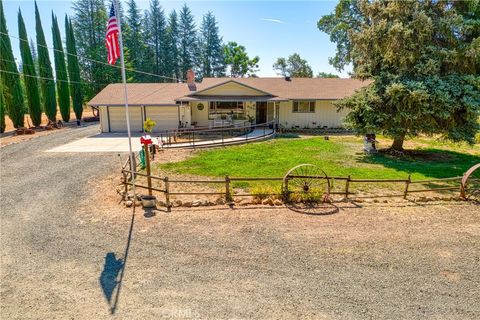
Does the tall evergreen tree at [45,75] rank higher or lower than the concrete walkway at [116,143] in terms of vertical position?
higher

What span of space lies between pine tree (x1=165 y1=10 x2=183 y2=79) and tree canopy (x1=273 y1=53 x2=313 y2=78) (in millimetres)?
27880

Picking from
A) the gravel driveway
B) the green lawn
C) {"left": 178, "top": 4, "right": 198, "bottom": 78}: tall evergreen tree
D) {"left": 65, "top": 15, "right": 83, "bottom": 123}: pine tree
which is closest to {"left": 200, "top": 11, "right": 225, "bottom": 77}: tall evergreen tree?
{"left": 178, "top": 4, "right": 198, "bottom": 78}: tall evergreen tree

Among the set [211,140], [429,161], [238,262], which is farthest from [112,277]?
[429,161]

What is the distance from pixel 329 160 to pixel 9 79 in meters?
29.9

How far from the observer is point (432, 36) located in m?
14.0

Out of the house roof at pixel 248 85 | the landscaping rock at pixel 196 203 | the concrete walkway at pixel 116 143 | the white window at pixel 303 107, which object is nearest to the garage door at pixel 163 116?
the house roof at pixel 248 85

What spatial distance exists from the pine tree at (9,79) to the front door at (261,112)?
2260cm

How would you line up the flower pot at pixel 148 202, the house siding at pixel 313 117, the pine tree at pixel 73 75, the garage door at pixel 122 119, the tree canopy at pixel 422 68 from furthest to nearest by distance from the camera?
the pine tree at pixel 73 75, the house siding at pixel 313 117, the garage door at pixel 122 119, the tree canopy at pixel 422 68, the flower pot at pixel 148 202

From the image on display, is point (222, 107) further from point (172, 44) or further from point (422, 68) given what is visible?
point (172, 44)

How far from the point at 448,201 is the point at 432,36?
904cm

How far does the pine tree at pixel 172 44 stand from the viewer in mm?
58500

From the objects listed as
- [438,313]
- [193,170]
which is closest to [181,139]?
[193,170]

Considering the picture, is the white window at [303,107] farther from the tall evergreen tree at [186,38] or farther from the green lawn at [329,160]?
the tall evergreen tree at [186,38]

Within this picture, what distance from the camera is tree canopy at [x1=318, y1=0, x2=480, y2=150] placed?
13.3 meters
